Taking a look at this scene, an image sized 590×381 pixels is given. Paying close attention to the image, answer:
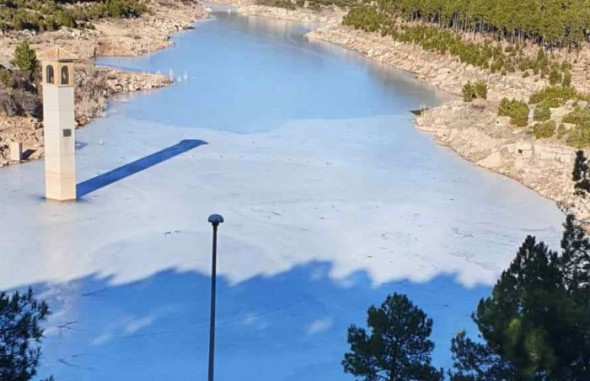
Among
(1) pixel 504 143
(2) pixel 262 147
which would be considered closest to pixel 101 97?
(2) pixel 262 147

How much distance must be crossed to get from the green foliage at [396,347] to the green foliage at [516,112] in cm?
1706

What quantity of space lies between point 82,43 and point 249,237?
25212 millimetres

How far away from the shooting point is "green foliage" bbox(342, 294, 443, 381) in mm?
6695

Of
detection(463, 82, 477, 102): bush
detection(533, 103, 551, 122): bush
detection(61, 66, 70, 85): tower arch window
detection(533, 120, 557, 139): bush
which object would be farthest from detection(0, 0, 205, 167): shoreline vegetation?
detection(533, 103, 551, 122): bush

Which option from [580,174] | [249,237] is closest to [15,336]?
[580,174]

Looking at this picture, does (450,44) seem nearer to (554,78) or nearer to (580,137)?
(554,78)

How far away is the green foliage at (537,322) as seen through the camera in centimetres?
591

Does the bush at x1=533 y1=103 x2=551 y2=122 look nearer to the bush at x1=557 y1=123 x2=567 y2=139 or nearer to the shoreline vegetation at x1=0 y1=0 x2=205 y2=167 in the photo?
the bush at x1=557 y1=123 x2=567 y2=139

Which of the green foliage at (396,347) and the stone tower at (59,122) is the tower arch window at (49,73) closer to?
the stone tower at (59,122)

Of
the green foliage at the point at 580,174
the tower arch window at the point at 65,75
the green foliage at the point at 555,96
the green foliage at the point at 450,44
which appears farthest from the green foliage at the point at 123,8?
the green foliage at the point at 580,174

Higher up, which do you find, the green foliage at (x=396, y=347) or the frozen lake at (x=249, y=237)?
the green foliage at (x=396, y=347)

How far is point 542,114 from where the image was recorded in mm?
22625

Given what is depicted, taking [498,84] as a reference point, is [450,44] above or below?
above

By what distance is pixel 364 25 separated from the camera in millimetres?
50688
